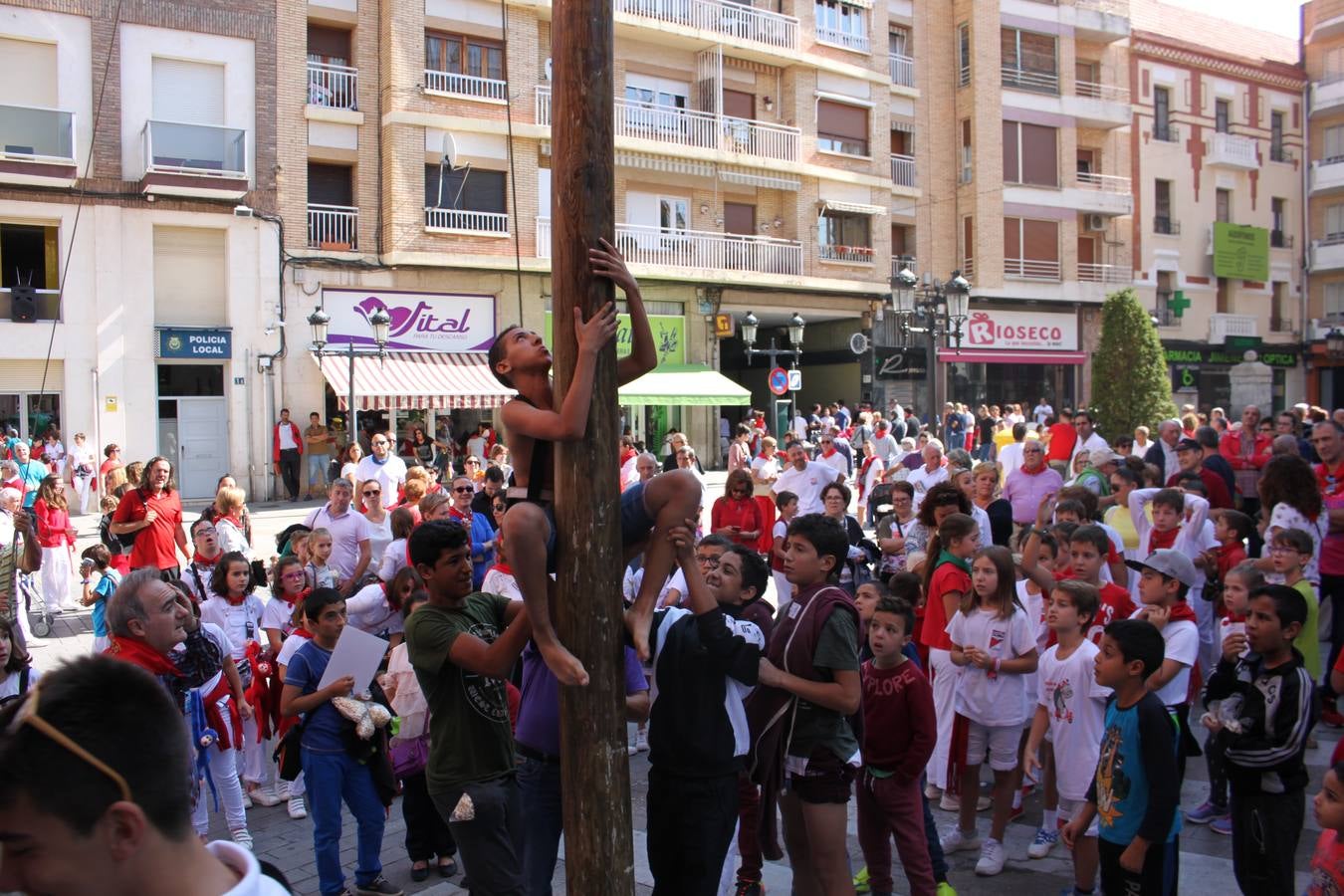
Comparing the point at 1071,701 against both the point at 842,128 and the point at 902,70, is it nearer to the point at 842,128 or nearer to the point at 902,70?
the point at 842,128

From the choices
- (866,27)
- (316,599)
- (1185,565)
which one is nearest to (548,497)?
(316,599)

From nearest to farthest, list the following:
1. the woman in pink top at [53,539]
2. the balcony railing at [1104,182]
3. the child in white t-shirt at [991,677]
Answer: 1. the child in white t-shirt at [991,677]
2. the woman in pink top at [53,539]
3. the balcony railing at [1104,182]

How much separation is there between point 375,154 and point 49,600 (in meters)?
15.0

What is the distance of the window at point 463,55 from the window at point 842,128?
9737mm

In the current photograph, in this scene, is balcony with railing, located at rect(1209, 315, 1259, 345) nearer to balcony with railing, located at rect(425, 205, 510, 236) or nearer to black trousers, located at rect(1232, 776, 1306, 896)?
balcony with railing, located at rect(425, 205, 510, 236)

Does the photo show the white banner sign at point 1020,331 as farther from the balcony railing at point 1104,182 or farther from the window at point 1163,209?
the window at point 1163,209

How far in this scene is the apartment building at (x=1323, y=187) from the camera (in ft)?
136

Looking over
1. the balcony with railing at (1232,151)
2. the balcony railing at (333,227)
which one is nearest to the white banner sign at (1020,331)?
the balcony with railing at (1232,151)

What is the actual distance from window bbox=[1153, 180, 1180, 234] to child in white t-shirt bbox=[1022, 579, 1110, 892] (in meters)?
36.6

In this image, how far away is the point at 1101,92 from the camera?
1405 inches

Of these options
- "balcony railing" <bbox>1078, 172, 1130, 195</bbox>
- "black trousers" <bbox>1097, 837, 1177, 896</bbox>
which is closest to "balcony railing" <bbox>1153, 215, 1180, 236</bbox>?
"balcony railing" <bbox>1078, 172, 1130, 195</bbox>

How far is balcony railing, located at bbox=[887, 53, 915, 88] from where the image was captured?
1299 inches

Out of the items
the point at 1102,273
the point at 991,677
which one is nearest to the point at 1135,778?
the point at 991,677

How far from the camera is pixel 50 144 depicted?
70.4ft
